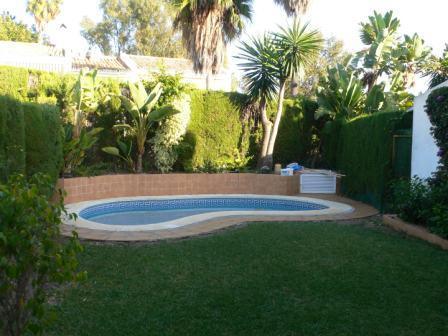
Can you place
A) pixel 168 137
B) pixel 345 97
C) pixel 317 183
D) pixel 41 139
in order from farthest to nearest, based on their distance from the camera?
pixel 345 97 < pixel 317 183 < pixel 168 137 < pixel 41 139

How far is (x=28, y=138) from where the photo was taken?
8406 millimetres

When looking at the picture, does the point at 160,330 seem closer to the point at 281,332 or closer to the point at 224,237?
the point at 281,332

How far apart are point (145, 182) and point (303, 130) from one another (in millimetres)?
6846

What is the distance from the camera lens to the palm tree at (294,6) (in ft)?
60.2

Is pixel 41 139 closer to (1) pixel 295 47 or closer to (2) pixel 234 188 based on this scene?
(2) pixel 234 188

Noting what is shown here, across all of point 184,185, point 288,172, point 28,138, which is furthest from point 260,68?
point 28,138

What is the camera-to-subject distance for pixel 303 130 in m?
16.7

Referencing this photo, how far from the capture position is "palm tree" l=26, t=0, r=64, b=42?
3628 centimetres

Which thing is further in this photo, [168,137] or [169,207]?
[168,137]

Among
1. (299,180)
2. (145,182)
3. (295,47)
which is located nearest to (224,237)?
(145,182)

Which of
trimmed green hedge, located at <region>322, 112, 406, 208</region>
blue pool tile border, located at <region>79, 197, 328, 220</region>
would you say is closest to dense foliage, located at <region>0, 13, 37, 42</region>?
blue pool tile border, located at <region>79, 197, 328, 220</region>

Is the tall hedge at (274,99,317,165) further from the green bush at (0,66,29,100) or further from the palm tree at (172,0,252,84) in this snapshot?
the green bush at (0,66,29,100)

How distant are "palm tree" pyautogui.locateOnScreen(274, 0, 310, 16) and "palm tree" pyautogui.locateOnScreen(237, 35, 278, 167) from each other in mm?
4531

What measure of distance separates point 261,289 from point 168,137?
377 inches
